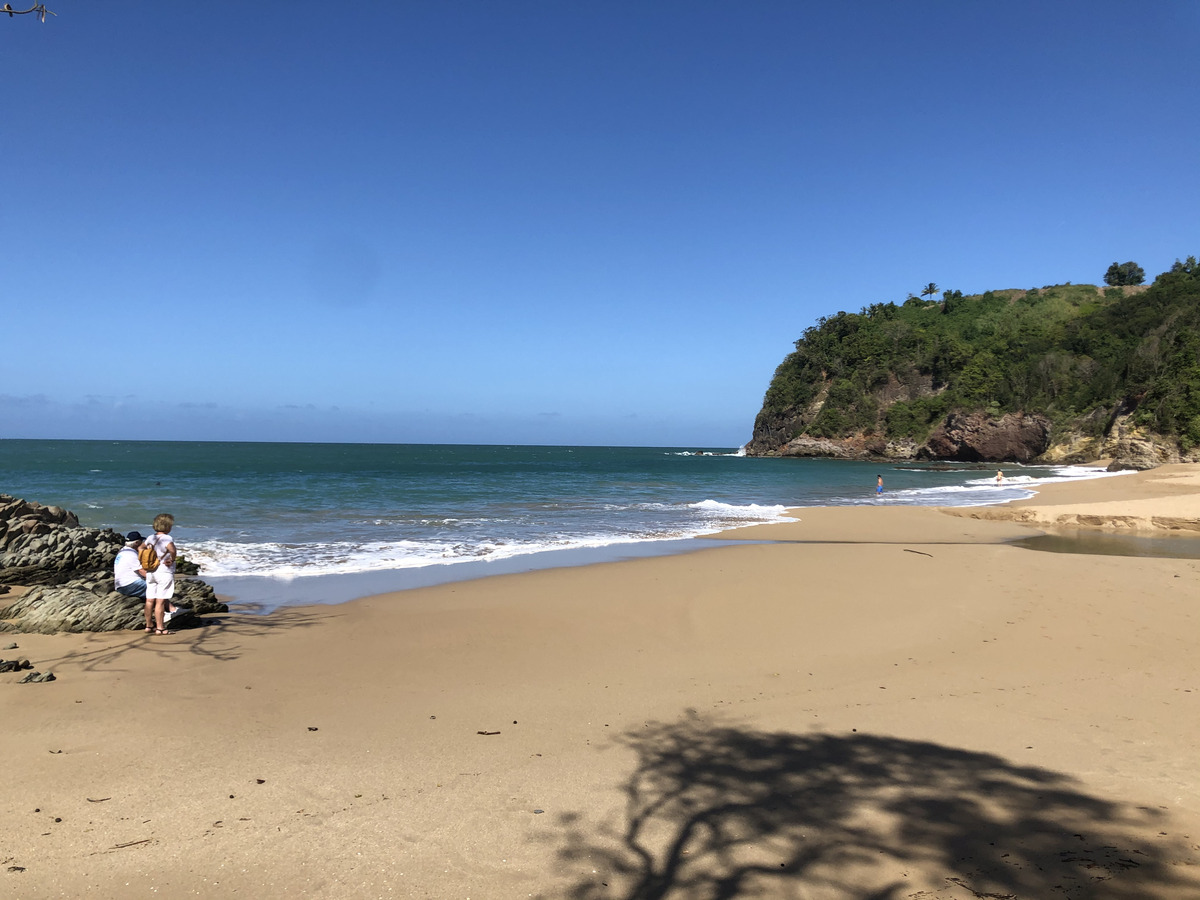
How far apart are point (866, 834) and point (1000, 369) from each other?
94473 mm

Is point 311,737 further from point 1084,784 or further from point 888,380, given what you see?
point 888,380

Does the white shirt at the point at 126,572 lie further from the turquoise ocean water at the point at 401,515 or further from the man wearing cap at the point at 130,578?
the turquoise ocean water at the point at 401,515

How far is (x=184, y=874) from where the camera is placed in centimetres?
293

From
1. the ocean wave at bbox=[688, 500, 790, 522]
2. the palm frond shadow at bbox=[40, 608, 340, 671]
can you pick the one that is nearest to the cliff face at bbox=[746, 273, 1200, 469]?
the ocean wave at bbox=[688, 500, 790, 522]

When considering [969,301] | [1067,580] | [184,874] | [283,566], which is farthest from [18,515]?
[969,301]

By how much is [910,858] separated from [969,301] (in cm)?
13576

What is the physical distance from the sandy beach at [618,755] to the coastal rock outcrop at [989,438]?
76583 mm

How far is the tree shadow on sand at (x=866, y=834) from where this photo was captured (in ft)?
9.32

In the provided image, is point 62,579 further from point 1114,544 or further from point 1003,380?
point 1003,380

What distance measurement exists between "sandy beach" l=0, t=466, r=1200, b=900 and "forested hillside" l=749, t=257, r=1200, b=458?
194 feet

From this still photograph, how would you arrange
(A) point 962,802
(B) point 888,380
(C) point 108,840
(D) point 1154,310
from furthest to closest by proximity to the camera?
(B) point 888,380
(D) point 1154,310
(A) point 962,802
(C) point 108,840

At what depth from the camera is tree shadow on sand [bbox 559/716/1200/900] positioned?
2840 mm

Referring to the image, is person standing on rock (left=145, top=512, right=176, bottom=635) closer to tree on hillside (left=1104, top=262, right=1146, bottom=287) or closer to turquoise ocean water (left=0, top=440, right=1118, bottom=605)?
turquoise ocean water (left=0, top=440, right=1118, bottom=605)

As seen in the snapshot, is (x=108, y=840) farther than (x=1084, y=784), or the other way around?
(x=1084, y=784)
